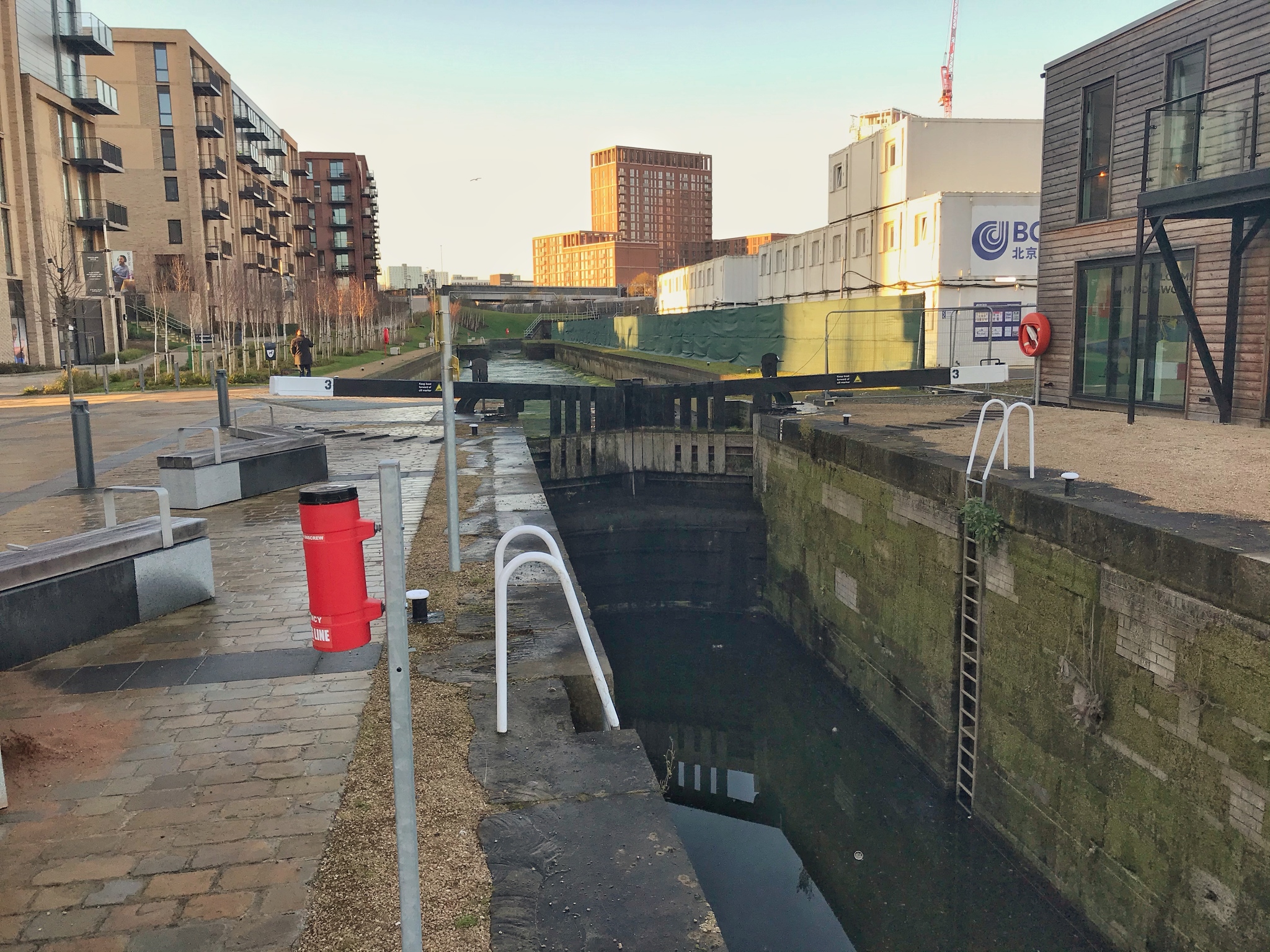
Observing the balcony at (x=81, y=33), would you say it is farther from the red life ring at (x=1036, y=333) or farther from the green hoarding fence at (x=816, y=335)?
the red life ring at (x=1036, y=333)

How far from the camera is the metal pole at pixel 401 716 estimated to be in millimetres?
2656

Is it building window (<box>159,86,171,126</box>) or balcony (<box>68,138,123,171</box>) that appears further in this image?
building window (<box>159,86,171,126</box>)

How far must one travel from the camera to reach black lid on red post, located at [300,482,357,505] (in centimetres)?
318

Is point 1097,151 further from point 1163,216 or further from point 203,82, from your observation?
point 203,82

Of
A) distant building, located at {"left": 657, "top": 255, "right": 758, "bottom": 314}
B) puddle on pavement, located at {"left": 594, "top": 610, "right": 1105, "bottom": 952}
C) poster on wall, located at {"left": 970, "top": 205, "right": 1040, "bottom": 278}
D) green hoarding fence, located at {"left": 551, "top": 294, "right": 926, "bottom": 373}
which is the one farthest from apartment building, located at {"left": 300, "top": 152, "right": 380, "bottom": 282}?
puddle on pavement, located at {"left": 594, "top": 610, "right": 1105, "bottom": 952}

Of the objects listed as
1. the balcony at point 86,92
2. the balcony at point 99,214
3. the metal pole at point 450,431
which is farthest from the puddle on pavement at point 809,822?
the balcony at point 86,92

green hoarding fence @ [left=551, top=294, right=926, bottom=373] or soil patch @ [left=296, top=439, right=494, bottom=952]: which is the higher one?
green hoarding fence @ [left=551, top=294, right=926, bottom=373]

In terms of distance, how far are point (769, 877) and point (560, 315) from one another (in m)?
130

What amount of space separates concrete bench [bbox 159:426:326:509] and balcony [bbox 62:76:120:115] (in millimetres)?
37006

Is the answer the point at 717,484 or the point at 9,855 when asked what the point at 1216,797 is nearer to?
the point at 9,855

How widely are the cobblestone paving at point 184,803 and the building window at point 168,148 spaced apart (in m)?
59.5

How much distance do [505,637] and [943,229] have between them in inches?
1114

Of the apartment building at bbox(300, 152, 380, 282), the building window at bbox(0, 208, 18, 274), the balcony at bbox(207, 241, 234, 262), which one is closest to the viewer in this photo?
the building window at bbox(0, 208, 18, 274)

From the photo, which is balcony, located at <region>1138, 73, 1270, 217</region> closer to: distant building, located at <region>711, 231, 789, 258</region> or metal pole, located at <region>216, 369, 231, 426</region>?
metal pole, located at <region>216, 369, 231, 426</region>
